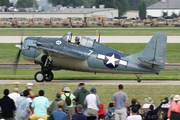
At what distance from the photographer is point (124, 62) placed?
2025 cm

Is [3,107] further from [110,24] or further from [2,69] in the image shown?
[110,24]

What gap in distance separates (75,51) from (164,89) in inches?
241

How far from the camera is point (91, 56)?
20750 millimetres

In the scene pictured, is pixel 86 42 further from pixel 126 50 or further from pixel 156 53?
pixel 126 50

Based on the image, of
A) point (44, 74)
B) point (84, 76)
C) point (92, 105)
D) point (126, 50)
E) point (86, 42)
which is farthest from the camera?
point (126, 50)

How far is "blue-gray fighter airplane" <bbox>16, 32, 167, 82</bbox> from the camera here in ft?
65.6

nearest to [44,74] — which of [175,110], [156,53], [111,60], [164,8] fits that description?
[111,60]

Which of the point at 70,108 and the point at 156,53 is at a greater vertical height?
the point at 156,53

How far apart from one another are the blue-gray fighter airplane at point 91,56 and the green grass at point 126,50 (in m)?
13.9

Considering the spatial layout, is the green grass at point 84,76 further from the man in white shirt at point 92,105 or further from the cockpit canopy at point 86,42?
the man in white shirt at point 92,105

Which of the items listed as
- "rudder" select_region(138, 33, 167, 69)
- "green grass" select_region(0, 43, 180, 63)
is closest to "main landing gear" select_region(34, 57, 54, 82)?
"rudder" select_region(138, 33, 167, 69)

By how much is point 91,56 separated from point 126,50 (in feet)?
68.9

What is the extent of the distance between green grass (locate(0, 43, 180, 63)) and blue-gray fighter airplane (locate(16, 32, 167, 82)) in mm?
13930

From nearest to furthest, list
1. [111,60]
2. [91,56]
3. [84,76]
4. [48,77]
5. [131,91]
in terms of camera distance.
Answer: [131,91] → [111,60] → [91,56] → [48,77] → [84,76]
